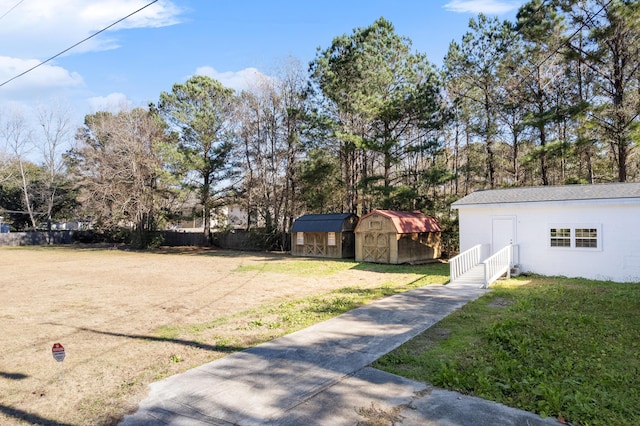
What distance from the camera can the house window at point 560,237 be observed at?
1262 centimetres

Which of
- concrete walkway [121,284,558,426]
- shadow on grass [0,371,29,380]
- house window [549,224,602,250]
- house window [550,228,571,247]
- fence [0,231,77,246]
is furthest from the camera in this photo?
fence [0,231,77,246]

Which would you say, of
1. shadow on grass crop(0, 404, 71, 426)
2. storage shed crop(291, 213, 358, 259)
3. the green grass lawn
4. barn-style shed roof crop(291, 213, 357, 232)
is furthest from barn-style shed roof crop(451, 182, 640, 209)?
shadow on grass crop(0, 404, 71, 426)

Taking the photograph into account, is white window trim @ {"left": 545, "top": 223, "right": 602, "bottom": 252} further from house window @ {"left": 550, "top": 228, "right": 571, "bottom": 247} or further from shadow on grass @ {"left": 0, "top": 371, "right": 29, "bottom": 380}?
shadow on grass @ {"left": 0, "top": 371, "right": 29, "bottom": 380}

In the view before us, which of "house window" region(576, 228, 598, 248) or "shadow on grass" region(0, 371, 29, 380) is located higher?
"house window" region(576, 228, 598, 248)

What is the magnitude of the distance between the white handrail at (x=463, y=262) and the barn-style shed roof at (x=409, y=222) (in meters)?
4.81

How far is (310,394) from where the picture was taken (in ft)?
13.9

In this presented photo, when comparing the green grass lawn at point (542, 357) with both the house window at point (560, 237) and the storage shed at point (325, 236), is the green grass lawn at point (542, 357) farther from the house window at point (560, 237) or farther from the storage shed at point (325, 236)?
the storage shed at point (325, 236)

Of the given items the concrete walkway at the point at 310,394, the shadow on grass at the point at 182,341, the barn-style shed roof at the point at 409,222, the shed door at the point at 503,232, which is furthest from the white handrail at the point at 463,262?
the shadow on grass at the point at 182,341

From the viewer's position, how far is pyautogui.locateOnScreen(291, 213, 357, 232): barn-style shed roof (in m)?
21.5

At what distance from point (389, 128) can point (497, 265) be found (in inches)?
522

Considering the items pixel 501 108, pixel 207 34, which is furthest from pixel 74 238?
pixel 501 108

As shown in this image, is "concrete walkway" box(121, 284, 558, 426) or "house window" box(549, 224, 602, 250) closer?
"concrete walkway" box(121, 284, 558, 426)

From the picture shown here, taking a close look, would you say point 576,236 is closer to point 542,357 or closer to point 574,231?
point 574,231

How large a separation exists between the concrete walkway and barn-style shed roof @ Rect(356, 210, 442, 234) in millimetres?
11994
